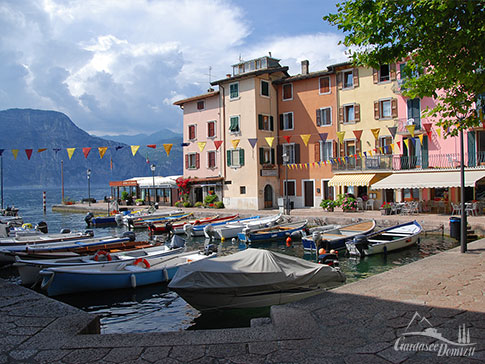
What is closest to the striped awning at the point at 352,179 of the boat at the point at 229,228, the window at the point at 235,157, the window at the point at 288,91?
the boat at the point at 229,228

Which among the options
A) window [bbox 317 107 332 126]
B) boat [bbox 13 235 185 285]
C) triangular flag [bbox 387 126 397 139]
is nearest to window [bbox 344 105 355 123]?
window [bbox 317 107 332 126]

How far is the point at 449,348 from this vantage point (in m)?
5.66

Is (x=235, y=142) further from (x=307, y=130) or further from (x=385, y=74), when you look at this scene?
(x=385, y=74)

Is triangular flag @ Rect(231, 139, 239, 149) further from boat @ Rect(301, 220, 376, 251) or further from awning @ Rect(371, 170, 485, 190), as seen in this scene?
boat @ Rect(301, 220, 376, 251)

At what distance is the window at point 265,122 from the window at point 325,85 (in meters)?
5.17

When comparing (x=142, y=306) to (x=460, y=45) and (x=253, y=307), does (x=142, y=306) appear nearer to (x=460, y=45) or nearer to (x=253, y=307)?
(x=253, y=307)

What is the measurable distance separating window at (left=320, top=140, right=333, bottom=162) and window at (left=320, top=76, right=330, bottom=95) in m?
4.28

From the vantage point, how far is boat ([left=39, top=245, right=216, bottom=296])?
501 inches

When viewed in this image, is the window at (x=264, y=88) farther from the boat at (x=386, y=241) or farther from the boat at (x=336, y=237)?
the boat at (x=386, y=241)

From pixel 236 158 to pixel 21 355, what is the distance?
106 ft

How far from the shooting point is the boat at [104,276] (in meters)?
12.7

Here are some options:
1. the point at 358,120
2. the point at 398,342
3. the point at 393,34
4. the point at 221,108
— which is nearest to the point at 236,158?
the point at 221,108

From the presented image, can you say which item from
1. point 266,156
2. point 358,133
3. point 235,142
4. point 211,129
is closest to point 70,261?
point 235,142

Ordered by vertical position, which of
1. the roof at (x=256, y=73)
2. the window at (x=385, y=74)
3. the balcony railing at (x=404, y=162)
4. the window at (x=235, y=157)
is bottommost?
the balcony railing at (x=404, y=162)
